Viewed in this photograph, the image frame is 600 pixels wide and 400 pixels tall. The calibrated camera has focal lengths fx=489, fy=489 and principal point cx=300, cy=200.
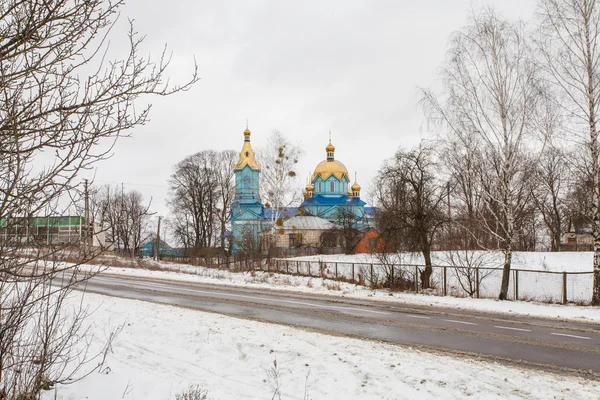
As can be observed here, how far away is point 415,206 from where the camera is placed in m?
23.0

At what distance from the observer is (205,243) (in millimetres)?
61125

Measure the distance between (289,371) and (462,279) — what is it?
16.1m

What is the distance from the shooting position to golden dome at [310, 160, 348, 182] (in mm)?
76875

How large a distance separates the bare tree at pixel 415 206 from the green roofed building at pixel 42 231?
63.1 feet

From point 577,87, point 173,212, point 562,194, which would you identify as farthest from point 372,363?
point 173,212

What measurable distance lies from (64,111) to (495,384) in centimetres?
654

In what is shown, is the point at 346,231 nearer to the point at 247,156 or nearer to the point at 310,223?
the point at 310,223

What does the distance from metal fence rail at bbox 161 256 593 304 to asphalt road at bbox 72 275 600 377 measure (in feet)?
15.8

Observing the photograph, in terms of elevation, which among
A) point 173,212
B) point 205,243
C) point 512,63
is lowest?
point 205,243

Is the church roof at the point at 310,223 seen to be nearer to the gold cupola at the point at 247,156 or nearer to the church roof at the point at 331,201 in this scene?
the church roof at the point at 331,201

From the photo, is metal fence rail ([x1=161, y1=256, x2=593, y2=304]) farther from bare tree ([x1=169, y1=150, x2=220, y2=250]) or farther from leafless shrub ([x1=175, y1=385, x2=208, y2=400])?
bare tree ([x1=169, y1=150, x2=220, y2=250])

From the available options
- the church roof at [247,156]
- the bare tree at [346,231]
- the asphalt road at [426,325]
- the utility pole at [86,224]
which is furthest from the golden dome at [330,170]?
the utility pole at [86,224]

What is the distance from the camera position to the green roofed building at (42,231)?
4.30 meters

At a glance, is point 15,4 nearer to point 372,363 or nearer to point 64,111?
point 64,111
